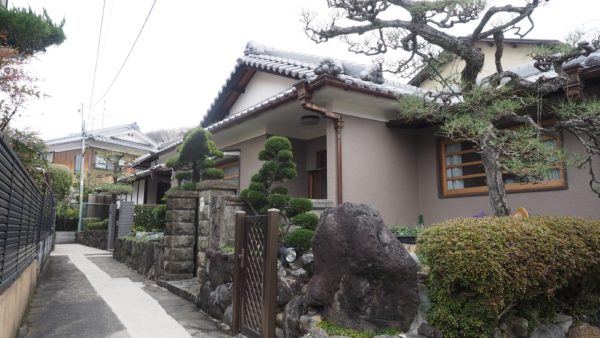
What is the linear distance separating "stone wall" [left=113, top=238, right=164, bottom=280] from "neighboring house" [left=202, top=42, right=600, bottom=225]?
3440 mm

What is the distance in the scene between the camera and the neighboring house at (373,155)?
756 cm

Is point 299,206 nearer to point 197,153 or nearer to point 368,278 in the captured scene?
point 368,278

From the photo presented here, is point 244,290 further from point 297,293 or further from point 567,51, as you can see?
point 567,51

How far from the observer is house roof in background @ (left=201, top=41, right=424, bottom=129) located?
30.3ft

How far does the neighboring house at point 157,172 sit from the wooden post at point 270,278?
7563 millimetres

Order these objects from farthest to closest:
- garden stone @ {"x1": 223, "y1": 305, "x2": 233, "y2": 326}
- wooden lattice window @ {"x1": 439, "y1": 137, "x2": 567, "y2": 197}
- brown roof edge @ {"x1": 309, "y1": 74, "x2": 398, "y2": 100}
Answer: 1. wooden lattice window @ {"x1": 439, "y1": 137, "x2": 567, "y2": 197}
2. brown roof edge @ {"x1": 309, "y1": 74, "x2": 398, "y2": 100}
3. garden stone @ {"x1": 223, "y1": 305, "x2": 233, "y2": 326}

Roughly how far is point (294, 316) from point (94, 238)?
52.6ft

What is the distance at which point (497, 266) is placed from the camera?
11.8ft

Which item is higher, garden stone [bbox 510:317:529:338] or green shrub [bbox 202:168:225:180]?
green shrub [bbox 202:168:225:180]

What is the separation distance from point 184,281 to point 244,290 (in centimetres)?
334

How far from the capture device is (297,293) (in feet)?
15.8

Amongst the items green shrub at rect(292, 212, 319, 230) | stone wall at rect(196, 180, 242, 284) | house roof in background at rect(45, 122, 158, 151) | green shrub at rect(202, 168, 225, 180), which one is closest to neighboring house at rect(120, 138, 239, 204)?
green shrub at rect(202, 168, 225, 180)

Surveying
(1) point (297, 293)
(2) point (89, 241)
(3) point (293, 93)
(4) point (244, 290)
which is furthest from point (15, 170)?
(2) point (89, 241)

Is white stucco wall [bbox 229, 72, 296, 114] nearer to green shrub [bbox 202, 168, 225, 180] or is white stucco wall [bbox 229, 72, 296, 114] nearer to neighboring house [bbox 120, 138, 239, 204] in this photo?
neighboring house [bbox 120, 138, 239, 204]
